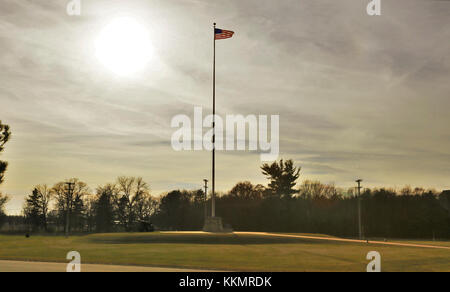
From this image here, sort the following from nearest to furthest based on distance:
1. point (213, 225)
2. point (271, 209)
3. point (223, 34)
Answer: point (223, 34) → point (213, 225) → point (271, 209)

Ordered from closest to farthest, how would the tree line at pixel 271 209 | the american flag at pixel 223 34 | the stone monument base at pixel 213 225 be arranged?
the american flag at pixel 223 34 < the stone monument base at pixel 213 225 < the tree line at pixel 271 209

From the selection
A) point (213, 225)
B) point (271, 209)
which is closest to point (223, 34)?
point (213, 225)

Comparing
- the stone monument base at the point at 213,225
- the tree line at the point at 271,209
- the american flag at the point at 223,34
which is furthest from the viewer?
the tree line at the point at 271,209

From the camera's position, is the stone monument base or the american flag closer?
the american flag

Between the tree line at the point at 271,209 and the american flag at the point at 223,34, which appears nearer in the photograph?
the american flag at the point at 223,34

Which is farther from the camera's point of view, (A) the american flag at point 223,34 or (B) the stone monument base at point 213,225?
(B) the stone monument base at point 213,225

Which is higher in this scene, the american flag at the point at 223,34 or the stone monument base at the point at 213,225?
the american flag at the point at 223,34

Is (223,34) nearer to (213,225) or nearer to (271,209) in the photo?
(213,225)

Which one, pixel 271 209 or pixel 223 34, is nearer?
pixel 223 34

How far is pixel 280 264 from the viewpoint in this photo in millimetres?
20641

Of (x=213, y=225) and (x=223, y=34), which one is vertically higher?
(x=223, y=34)

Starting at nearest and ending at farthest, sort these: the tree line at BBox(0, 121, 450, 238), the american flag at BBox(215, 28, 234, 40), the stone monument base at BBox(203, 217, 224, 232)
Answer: the american flag at BBox(215, 28, 234, 40)
the stone monument base at BBox(203, 217, 224, 232)
the tree line at BBox(0, 121, 450, 238)
